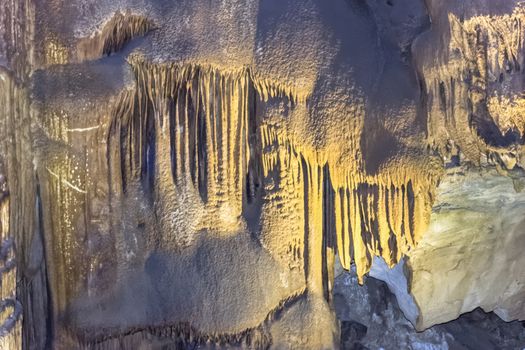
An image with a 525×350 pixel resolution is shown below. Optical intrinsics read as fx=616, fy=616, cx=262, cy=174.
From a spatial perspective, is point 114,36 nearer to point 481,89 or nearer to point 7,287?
point 7,287

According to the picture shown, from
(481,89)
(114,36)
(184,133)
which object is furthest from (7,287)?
(481,89)

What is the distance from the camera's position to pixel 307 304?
9.59 feet

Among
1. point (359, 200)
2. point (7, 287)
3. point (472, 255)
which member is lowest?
point (472, 255)

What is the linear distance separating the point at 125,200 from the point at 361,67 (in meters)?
1.18

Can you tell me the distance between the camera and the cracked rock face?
2.54 m

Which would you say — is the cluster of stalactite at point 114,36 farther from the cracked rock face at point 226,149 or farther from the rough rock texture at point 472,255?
the rough rock texture at point 472,255

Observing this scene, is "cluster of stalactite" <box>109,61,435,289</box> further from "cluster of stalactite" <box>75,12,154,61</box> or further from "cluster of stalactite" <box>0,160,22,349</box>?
"cluster of stalactite" <box>0,160,22,349</box>

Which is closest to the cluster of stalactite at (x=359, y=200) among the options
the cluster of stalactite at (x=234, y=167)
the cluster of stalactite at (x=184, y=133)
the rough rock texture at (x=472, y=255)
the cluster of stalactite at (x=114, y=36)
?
the cluster of stalactite at (x=234, y=167)

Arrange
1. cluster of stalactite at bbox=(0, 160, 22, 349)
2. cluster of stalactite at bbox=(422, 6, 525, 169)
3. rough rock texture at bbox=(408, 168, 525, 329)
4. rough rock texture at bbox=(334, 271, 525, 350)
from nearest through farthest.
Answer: cluster of stalactite at bbox=(0, 160, 22, 349) → cluster of stalactite at bbox=(422, 6, 525, 169) → rough rock texture at bbox=(408, 168, 525, 329) → rough rock texture at bbox=(334, 271, 525, 350)

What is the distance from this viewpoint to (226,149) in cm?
270

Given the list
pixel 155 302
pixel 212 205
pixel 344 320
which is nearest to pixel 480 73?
pixel 212 205

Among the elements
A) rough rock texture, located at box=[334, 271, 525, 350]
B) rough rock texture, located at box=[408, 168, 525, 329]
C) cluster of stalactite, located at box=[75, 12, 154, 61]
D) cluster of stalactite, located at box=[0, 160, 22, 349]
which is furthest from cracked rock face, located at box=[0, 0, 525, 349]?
rough rock texture, located at box=[334, 271, 525, 350]

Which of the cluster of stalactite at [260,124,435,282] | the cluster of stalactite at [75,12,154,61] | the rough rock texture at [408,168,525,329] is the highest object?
the cluster of stalactite at [75,12,154,61]

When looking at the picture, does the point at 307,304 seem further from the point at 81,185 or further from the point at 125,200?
the point at 81,185
